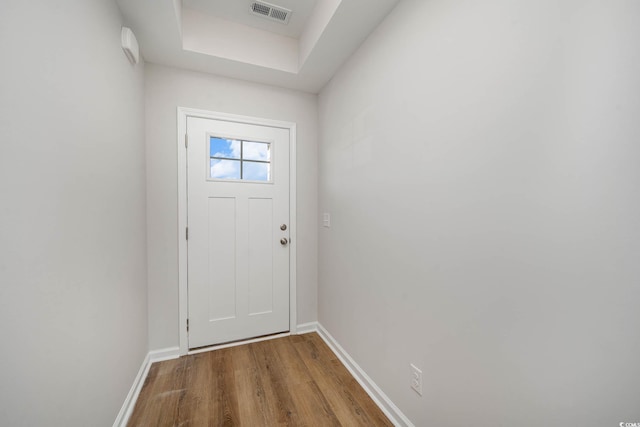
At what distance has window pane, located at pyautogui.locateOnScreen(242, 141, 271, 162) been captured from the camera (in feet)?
7.38

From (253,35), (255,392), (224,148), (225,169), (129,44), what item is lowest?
(255,392)

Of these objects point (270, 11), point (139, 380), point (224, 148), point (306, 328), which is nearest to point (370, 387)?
point (306, 328)

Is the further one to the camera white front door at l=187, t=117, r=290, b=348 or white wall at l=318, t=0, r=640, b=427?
white front door at l=187, t=117, r=290, b=348

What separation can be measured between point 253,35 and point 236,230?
1666 millimetres

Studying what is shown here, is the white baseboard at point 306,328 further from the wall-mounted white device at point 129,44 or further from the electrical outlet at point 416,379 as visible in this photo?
the wall-mounted white device at point 129,44

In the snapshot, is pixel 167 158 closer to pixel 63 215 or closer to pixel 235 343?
pixel 63 215

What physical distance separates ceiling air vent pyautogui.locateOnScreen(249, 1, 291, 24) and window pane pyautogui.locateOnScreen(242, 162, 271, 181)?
1.16 metres

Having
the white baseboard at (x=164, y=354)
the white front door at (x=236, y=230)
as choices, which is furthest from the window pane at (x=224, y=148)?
the white baseboard at (x=164, y=354)

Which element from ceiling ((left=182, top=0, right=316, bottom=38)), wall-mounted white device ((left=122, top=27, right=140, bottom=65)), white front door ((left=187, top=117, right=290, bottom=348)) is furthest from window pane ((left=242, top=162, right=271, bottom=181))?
ceiling ((left=182, top=0, right=316, bottom=38))

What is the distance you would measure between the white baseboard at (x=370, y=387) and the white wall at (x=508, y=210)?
0.21ft

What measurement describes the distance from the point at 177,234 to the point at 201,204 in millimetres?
315

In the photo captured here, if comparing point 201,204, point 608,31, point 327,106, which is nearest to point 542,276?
point 608,31

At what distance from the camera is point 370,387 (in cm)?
162

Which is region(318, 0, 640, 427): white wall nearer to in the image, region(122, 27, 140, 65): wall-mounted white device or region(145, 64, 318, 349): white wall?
region(145, 64, 318, 349): white wall
